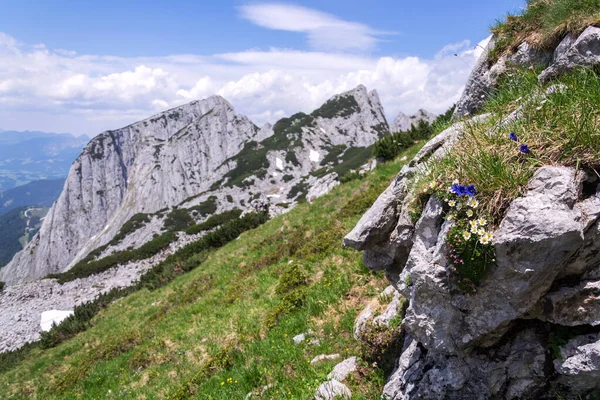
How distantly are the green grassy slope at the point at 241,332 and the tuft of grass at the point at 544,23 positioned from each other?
6564 mm

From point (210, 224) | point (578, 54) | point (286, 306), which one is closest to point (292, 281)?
point (286, 306)

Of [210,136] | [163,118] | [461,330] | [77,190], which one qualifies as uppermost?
[163,118]

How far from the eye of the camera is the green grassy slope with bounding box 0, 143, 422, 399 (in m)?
7.68

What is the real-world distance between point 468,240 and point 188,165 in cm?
15810

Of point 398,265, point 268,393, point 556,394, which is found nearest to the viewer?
point 556,394

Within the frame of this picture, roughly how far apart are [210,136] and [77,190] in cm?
6831

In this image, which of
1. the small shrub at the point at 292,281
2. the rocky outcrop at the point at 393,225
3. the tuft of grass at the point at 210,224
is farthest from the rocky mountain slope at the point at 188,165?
the rocky outcrop at the point at 393,225

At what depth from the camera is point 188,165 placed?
153 meters

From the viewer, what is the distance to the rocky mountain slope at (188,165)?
11906 centimetres

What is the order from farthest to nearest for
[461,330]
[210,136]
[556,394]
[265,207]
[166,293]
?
[210,136] → [265,207] → [166,293] → [461,330] → [556,394]

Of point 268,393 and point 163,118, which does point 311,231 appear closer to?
point 268,393

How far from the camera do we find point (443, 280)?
13.9ft

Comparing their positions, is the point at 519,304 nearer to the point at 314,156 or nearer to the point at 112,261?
the point at 112,261

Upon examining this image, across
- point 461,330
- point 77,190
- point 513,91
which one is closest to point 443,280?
point 461,330
